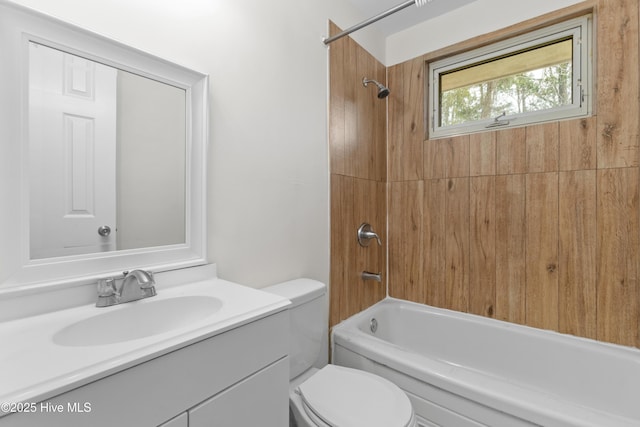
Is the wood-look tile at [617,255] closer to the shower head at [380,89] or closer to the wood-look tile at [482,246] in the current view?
the wood-look tile at [482,246]


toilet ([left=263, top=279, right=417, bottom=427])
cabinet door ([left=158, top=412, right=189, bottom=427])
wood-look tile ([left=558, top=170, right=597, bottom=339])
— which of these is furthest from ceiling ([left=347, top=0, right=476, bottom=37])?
cabinet door ([left=158, top=412, right=189, bottom=427])

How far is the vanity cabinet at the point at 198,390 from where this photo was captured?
51 centimetres

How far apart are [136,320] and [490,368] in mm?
1905

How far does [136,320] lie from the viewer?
2.87 ft

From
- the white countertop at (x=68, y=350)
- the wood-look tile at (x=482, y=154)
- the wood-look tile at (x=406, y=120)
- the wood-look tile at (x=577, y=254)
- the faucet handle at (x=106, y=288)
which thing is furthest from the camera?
the wood-look tile at (x=406, y=120)

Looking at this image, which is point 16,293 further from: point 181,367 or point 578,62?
point 578,62

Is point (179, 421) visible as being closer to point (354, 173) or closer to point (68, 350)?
point (68, 350)

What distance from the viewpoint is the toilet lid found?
1.01m

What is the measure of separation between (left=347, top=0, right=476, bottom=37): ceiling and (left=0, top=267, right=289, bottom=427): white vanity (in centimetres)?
199

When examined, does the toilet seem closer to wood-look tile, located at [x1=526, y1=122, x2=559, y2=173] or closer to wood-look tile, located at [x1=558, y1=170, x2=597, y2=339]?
wood-look tile, located at [x1=558, y1=170, x2=597, y2=339]

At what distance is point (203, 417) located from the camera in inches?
26.7

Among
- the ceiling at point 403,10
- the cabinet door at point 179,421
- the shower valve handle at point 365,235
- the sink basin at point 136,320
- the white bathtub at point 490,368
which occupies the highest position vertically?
the ceiling at point 403,10

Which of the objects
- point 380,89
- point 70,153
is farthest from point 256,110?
point 380,89

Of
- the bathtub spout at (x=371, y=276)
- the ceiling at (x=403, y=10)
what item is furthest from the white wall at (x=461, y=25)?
the bathtub spout at (x=371, y=276)
